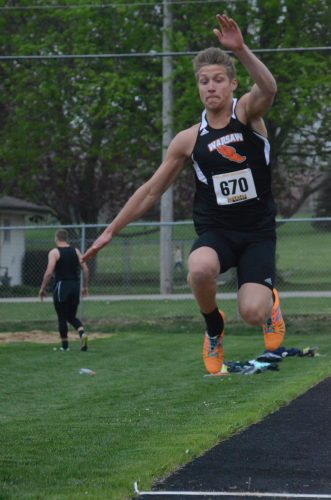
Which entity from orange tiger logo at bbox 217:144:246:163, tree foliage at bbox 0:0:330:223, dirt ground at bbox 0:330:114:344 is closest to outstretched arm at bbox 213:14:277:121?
orange tiger logo at bbox 217:144:246:163

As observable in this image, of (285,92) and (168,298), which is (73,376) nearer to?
(168,298)

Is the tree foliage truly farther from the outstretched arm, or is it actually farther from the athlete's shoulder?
the outstretched arm

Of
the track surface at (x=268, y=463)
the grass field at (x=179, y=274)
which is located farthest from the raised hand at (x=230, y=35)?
the grass field at (x=179, y=274)

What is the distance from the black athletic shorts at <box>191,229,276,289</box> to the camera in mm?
7020

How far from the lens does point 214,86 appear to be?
22.5 ft

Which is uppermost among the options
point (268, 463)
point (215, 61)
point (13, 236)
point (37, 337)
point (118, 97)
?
point (118, 97)

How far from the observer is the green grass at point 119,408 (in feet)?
19.6

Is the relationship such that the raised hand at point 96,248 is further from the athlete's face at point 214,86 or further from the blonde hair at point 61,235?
the blonde hair at point 61,235

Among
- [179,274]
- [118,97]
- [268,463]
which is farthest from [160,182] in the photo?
[118,97]

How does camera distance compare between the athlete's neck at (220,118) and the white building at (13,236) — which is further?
the white building at (13,236)

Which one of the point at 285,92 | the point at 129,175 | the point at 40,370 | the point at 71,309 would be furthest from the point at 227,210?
the point at 129,175

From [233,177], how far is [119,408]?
128 inches

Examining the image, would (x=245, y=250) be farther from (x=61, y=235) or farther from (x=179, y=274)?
(x=179, y=274)

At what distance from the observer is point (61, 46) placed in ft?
103
